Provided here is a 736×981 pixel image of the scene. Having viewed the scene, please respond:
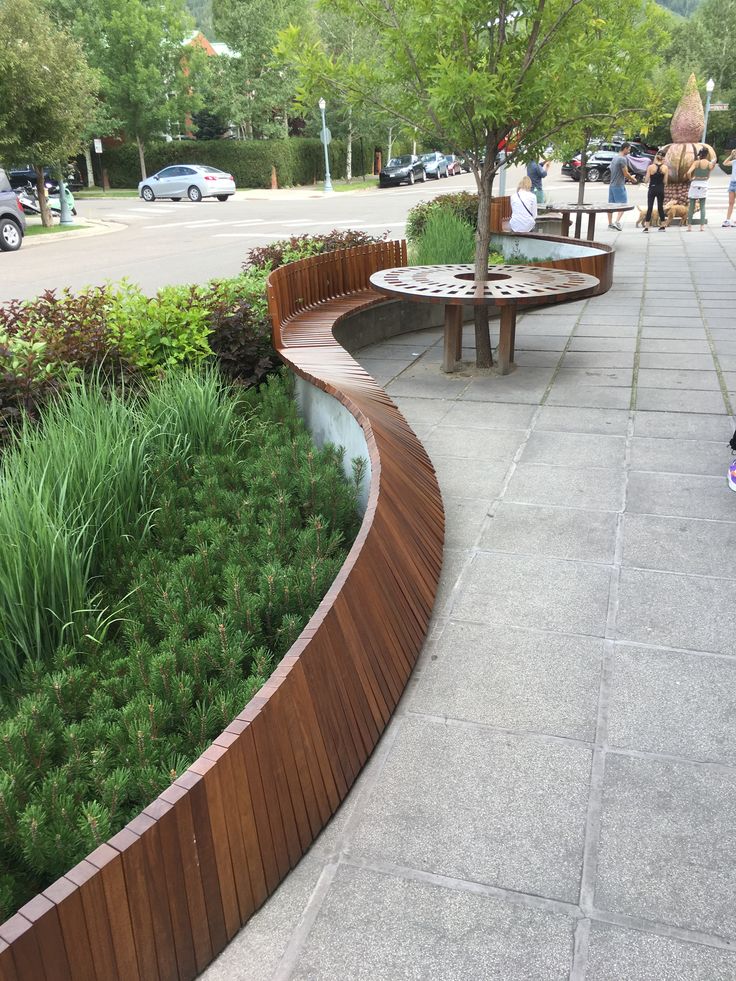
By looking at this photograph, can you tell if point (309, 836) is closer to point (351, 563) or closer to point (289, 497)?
point (351, 563)

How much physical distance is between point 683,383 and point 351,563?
489cm

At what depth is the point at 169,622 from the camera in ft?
9.75

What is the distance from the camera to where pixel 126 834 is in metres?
1.76

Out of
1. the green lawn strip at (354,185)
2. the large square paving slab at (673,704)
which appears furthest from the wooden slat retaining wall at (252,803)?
the green lawn strip at (354,185)

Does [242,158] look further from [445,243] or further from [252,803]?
[252,803]

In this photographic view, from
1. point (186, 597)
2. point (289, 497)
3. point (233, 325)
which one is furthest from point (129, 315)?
point (186, 597)

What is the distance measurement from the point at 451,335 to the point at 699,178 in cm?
1514

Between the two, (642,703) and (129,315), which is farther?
(129,315)

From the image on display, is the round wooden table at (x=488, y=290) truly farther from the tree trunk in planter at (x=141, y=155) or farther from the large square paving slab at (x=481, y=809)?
the tree trunk in planter at (x=141, y=155)

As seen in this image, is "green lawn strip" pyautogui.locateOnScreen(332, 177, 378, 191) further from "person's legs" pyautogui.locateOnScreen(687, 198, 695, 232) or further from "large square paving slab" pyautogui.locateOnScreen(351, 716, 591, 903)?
"large square paving slab" pyautogui.locateOnScreen(351, 716, 591, 903)

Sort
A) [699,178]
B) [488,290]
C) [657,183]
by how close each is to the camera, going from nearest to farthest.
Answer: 1. [488,290]
2. [657,183]
3. [699,178]

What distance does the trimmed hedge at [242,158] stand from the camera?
44781mm

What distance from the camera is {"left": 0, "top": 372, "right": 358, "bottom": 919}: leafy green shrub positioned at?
7.12 ft

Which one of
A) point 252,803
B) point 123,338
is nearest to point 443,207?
point 123,338
